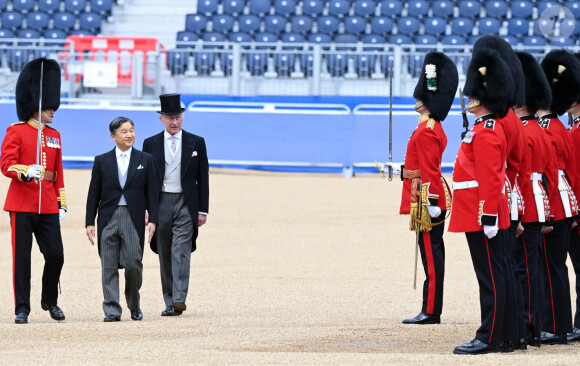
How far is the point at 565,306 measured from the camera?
7.00 m

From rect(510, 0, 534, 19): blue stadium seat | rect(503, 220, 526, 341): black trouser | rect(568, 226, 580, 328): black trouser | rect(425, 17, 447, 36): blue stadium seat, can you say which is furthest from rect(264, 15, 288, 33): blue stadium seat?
rect(503, 220, 526, 341): black trouser

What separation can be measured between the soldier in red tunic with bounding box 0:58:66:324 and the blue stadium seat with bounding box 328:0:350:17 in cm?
1537


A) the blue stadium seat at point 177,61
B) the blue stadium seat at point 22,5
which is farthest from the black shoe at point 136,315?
the blue stadium seat at point 22,5

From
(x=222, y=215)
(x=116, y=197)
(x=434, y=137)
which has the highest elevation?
(x=434, y=137)

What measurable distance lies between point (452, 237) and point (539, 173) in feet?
20.6

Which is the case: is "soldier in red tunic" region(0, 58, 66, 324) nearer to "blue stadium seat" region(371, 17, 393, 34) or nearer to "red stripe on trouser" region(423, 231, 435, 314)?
"red stripe on trouser" region(423, 231, 435, 314)

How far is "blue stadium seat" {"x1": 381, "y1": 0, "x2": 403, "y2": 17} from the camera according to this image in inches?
914

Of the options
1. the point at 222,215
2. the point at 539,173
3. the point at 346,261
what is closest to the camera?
the point at 539,173

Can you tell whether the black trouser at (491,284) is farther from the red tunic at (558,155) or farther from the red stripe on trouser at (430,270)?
the red stripe on trouser at (430,270)

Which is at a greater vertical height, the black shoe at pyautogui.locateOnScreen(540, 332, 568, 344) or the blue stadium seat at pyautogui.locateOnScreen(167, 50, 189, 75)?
the blue stadium seat at pyautogui.locateOnScreen(167, 50, 189, 75)

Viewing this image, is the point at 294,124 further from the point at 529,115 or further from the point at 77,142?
the point at 529,115

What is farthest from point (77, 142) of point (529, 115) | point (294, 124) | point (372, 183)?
point (529, 115)

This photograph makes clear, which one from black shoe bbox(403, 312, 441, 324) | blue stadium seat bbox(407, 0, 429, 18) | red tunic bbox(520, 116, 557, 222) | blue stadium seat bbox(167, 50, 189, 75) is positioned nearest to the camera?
red tunic bbox(520, 116, 557, 222)

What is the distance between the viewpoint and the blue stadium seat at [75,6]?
24219 millimetres
